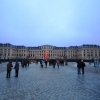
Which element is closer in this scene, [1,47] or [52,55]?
[1,47]

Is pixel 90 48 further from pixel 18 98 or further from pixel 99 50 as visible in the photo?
pixel 18 98

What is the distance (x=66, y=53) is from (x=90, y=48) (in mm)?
26851

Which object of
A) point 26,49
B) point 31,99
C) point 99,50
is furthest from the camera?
point 26,49

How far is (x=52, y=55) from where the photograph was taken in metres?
163

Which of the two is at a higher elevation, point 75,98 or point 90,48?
point 90,48

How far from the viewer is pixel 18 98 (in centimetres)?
686

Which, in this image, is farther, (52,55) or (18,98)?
(52,55)

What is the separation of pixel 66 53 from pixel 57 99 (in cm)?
15524

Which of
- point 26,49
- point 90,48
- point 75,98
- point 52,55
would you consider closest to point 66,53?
point 52,55

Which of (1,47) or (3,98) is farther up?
(1,47)

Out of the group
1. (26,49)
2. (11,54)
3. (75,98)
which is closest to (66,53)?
(26,49)

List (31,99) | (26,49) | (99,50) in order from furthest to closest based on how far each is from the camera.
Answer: (26,49)
(99,50)
(31,99)

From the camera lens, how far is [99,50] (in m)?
142

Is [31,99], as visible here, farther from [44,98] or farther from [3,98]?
[3,98]
